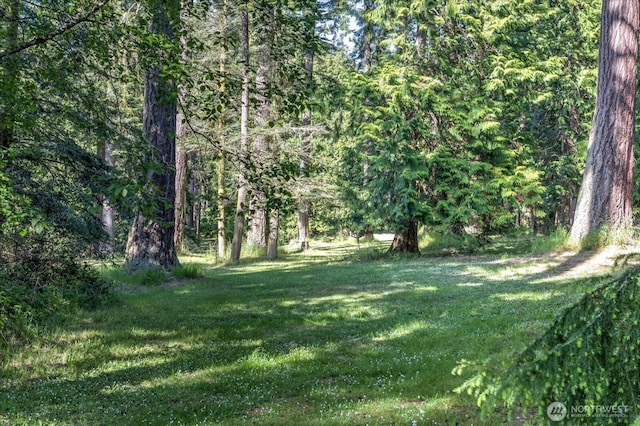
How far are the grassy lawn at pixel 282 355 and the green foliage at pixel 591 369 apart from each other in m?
0.20

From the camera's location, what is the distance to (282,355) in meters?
5.90

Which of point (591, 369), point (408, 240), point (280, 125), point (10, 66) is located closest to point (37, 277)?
point (10, 66)

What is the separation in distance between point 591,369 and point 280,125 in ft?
42.5

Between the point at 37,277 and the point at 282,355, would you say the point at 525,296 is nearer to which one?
the point at 282,355

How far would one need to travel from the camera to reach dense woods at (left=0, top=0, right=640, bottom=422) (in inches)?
203

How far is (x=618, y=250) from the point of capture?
11258 millimetres

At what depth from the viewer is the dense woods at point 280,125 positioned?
5.16 meters

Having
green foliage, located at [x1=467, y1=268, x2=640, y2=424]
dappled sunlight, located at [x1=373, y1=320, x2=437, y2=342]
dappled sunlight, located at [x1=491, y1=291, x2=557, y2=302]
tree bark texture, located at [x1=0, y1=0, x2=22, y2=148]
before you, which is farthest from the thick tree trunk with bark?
green foliage, located at [x1=467, y1=268, x2=640, y2=424]

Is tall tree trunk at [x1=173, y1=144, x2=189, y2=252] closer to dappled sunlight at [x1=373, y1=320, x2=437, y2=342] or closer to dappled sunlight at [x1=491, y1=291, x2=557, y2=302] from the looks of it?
dappled sunlight at [x1=491, y1=291, x2=557, y2=302]

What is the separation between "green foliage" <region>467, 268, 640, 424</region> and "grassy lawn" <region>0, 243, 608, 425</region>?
8.0 inches

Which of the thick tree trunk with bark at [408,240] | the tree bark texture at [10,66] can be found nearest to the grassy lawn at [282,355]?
the tree bark texture at [10,66]

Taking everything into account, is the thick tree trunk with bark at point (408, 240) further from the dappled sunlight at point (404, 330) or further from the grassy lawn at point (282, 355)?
the dappled sunlight at point (404, 330)

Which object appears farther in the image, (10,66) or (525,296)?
(525,296)

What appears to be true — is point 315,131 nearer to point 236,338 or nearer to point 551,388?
point 236,338
